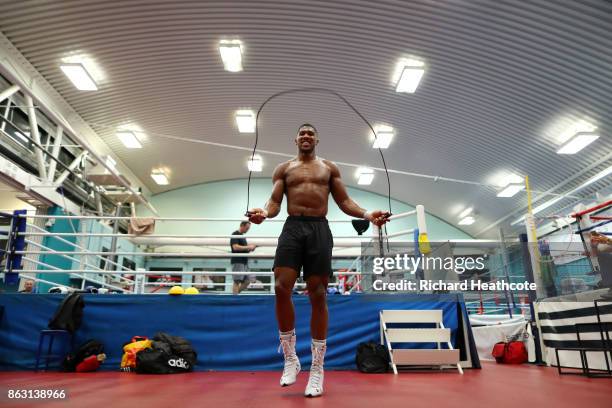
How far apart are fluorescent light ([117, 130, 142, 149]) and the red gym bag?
32.0 feet

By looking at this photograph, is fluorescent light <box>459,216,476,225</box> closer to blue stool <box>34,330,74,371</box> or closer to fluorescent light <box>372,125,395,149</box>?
fluorescent light <box>372,125,395,149</box>

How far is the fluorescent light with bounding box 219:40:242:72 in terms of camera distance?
762 cm

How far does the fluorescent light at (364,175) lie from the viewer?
12.8 m

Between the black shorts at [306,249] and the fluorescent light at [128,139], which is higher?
the fluorescent light at [128,139]

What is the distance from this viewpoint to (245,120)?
10.3 m

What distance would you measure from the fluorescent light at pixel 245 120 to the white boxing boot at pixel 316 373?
8328 mm

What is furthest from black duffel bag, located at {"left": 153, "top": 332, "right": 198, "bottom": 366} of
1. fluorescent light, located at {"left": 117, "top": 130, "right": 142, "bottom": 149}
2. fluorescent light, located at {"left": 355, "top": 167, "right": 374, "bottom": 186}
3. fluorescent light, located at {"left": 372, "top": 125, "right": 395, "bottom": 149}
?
fluorescent light, located at {"left": 355, "top": 167, "right": 374, "bottom": 186}

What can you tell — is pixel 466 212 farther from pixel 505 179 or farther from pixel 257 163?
pixel 257 163

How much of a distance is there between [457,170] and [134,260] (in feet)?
34.9

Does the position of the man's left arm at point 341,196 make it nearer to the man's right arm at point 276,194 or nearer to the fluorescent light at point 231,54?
the man's right arm at point 276,194

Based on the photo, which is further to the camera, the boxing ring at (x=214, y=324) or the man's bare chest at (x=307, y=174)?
the boxing ring at (x=214, y=324)

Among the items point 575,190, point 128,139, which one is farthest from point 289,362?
point 575,190

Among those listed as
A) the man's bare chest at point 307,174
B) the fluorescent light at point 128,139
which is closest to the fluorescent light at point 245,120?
the fluorescent light at point 128,139

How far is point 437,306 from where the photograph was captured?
4.35 m
